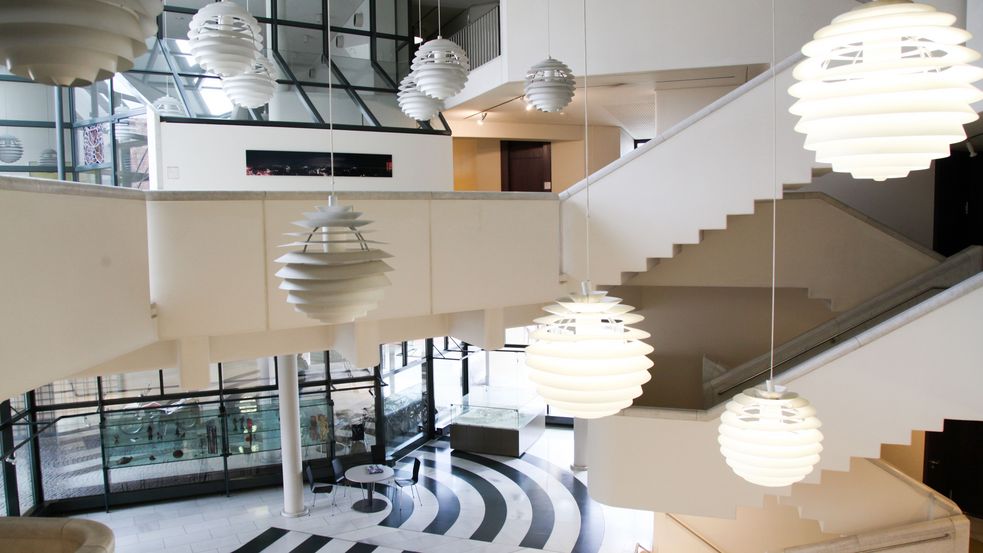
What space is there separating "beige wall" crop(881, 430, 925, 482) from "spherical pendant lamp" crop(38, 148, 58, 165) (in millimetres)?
14649

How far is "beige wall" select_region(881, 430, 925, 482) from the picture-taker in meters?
11.0

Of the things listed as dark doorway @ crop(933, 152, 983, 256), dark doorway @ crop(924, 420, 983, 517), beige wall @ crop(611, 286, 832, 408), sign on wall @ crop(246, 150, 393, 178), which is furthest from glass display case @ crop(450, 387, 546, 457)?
dark doorway @ crop(933, 152, 983, 256)

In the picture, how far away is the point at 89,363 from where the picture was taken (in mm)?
4129

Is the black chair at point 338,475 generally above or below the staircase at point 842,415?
below

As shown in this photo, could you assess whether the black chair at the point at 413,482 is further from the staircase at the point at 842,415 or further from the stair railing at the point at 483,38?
the stair railing at the point at 483,38

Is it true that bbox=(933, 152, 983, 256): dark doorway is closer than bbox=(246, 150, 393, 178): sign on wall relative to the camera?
Yes

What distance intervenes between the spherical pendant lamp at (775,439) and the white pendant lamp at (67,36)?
146 inches

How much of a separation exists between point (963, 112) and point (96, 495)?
47.1 feet

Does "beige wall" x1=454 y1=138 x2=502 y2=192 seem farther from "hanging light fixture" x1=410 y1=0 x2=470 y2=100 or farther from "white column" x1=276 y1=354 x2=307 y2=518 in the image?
"hanging light fixture" x1=410 y1=0 x2=470 y2=100

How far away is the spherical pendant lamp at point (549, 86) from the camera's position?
28.4ft

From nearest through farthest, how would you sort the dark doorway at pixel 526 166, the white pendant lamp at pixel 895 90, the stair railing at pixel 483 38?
the white pendant lamp at pixel 895 90 → the stair railing at pixel 483 38 → the dark doorway at pixel 526 166

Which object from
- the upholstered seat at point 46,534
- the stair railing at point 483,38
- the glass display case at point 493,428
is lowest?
the glass display case at point 493,428

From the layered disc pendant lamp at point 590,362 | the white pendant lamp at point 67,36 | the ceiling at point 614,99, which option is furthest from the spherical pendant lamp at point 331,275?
the ceiling at point 614,99

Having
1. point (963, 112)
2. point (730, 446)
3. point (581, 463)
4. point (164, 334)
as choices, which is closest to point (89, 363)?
point (164, 334)
